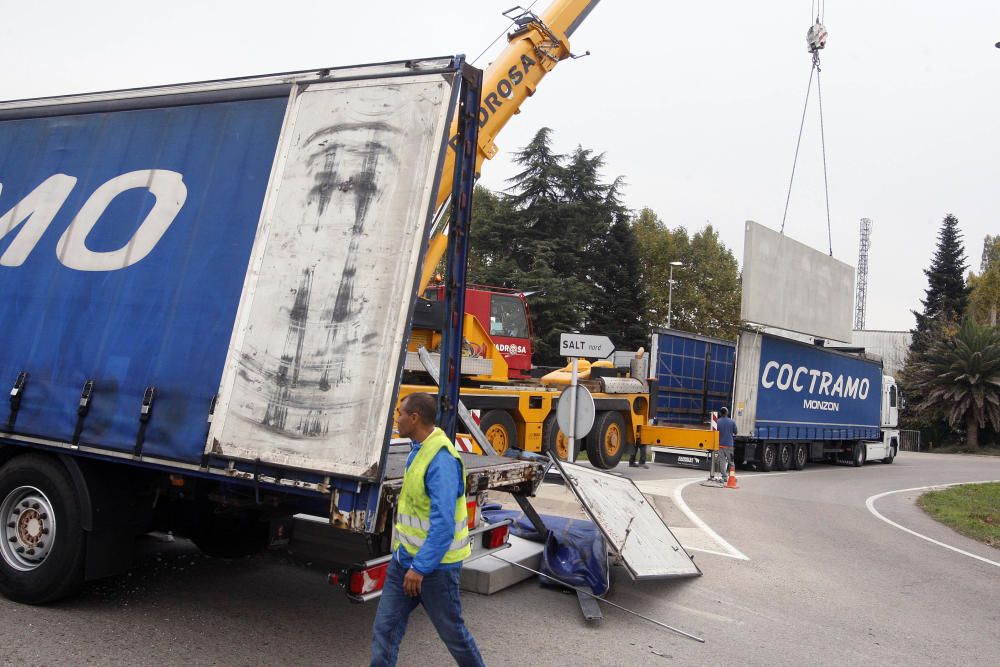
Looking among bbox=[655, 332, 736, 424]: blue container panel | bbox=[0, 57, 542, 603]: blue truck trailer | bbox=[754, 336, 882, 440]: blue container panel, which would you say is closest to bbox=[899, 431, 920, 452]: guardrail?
bbox=[754, 336, 882, 440]: blue container panel

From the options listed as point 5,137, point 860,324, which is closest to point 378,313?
point 5,137

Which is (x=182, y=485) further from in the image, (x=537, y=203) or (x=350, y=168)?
(x=537, y=203)

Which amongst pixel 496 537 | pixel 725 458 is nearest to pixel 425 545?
pixel 496 537

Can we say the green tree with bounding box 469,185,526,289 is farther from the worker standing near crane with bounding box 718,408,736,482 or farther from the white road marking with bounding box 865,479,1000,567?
the worker standing near crane with bounding box 718,408,736,482

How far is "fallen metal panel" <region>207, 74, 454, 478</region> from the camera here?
4.58m

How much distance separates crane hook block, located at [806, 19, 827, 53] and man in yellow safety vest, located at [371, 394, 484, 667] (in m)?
15.4

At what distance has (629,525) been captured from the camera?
6957 millimetres

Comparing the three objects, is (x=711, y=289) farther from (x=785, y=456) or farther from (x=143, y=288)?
(x=143, y=288)

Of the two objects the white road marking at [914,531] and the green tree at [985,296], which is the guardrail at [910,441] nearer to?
the green tree at [985,296]

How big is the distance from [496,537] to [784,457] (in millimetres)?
17806

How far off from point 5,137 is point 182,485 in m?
3.44

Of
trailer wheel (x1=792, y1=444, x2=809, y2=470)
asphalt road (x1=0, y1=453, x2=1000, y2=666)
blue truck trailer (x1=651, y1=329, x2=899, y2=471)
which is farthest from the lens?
trailer wheel (x1=792, y1=444, x2=809, y2=470)

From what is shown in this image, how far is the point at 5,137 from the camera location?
21.6 ft

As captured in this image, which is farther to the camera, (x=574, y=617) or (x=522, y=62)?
(x=522, y=62)
